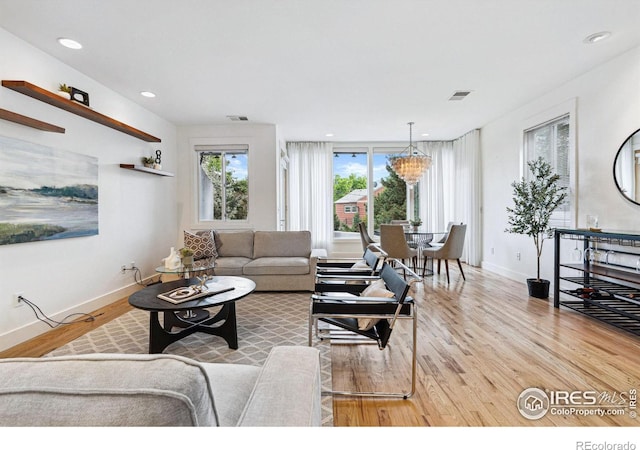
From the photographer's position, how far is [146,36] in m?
2.71

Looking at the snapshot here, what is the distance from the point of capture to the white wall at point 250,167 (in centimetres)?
552

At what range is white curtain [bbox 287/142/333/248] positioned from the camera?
7.00 metres

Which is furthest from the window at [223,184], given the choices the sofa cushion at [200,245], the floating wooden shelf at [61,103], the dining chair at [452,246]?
the dining chair at [452,246]

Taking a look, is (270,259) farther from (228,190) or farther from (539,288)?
(539,288)

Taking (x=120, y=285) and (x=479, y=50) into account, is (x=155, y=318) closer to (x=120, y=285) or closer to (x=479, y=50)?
(x=120, y=285)

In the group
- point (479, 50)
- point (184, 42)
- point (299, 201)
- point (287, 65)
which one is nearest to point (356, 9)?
point (287, 65)

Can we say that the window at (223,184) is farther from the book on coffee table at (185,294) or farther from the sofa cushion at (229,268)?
the book on coffee table at (185,294)

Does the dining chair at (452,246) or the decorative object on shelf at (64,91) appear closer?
the decorative object on shelf at (64,91)

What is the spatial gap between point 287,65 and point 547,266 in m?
4.16

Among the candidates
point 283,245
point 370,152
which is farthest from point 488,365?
point 370,152

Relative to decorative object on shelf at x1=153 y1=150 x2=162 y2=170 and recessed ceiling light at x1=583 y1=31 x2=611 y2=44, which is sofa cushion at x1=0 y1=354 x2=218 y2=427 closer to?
recessed ceiling light at x1=583 y1=31 x2=611 y2=44

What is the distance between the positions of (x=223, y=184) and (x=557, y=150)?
515 cm

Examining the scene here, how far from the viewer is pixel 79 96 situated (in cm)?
324

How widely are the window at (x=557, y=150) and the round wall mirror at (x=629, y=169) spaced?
67 cm
